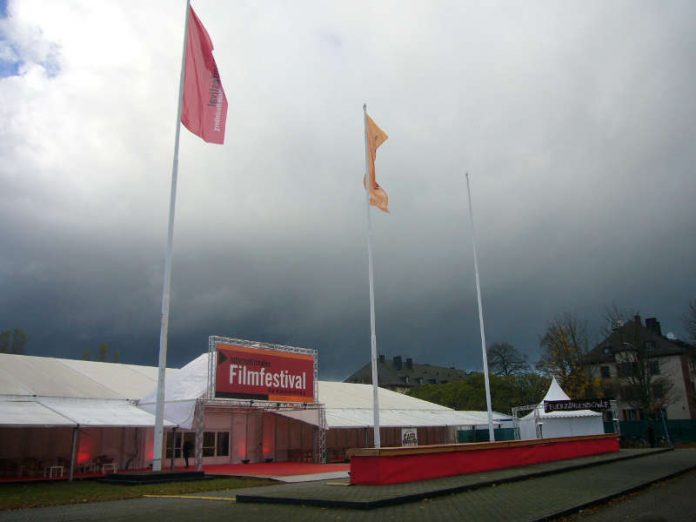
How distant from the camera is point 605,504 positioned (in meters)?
11.0

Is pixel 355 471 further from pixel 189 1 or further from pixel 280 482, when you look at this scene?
pixel 189 1

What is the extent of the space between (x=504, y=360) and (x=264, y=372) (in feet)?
168

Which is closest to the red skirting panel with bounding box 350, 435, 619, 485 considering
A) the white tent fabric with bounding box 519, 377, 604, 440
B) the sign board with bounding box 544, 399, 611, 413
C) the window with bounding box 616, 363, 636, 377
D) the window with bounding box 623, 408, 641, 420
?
the sign board with bounding box 544, 399, 611, 413

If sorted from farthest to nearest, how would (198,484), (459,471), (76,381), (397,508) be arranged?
(76,381)
(198,484)
(459,471)
(397,508)

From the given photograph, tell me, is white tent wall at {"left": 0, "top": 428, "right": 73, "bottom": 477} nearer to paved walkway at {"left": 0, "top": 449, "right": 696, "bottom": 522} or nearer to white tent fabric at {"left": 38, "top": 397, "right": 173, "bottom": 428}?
white tent fabric at {"left": 38, "top": 397, "right": 173, "bottom": 428}

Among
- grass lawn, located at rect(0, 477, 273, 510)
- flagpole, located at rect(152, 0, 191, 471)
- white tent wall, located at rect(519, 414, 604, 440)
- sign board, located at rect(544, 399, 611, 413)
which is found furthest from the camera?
A: white tent wall, located at rect(519, 414, 604, 440)

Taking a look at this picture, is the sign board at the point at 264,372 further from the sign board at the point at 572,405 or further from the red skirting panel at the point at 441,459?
the sign board at the point at 572,405

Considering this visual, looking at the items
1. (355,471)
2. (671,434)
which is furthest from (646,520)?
(671,434)

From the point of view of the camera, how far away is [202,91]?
20016 mm

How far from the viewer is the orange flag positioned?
65.0ft

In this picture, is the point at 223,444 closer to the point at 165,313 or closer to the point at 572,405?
the point at 165,313

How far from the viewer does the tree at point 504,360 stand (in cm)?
7062

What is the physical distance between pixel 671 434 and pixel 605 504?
38.8 m

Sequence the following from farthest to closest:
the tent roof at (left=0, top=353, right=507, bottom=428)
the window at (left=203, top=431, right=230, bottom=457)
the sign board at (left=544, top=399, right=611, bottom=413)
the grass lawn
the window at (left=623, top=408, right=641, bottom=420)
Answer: the window at (left=623, top=408, right=641, bottom=420) → the sign board at (left=544, top=399, right=611, bottom=413) → the window at (left=203, top=431, right=230, bottom=457) → the tent roof at (left=0, top=353, right=507, bottom=428) → the grass lawn
